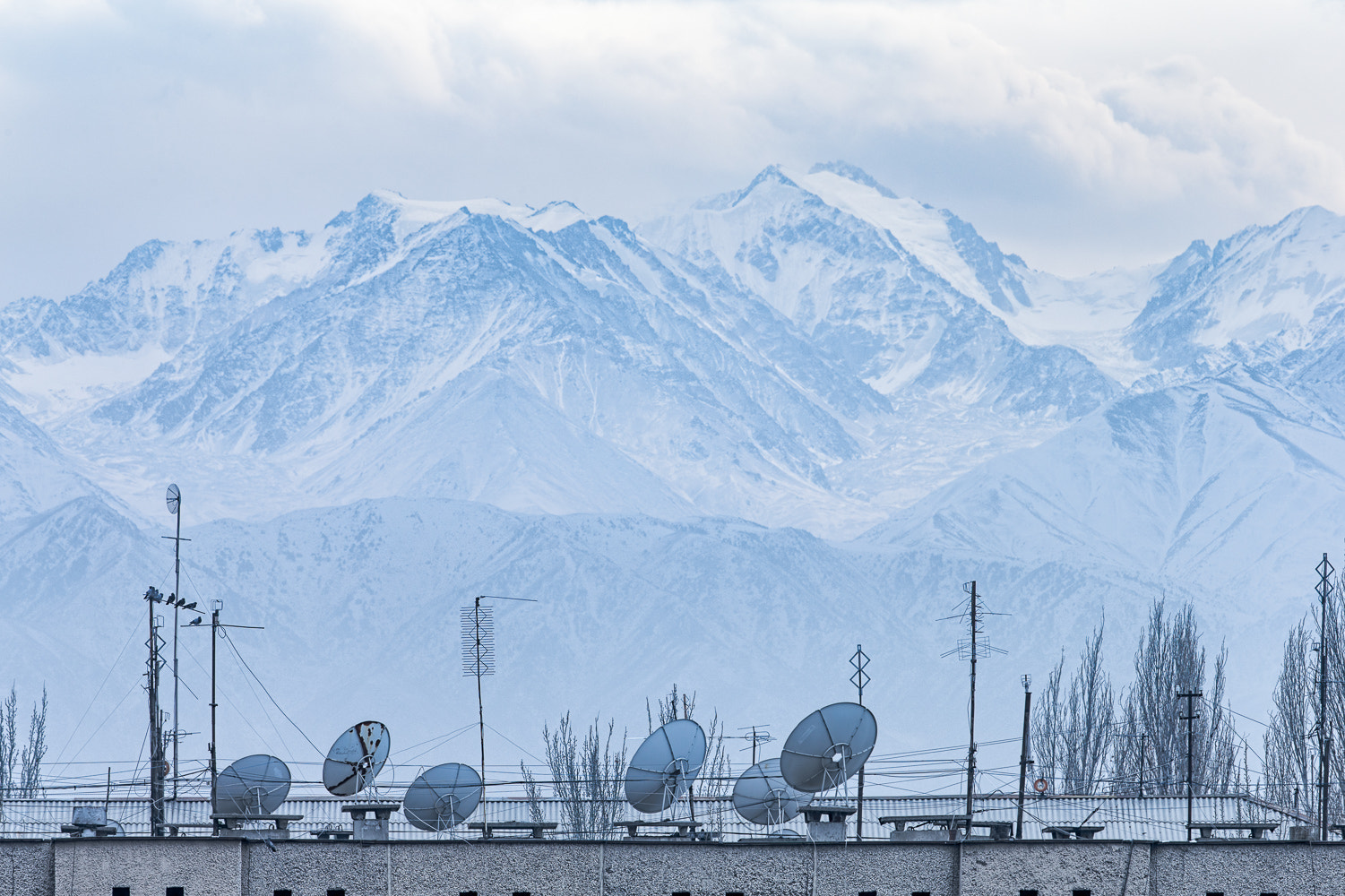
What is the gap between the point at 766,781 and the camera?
36.6 meters

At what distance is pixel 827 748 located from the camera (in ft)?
112

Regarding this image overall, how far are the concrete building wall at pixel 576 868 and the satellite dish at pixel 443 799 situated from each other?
2.44 metres

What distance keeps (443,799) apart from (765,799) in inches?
209

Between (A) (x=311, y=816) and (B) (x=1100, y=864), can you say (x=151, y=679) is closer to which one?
(A) (x=311, y=816)

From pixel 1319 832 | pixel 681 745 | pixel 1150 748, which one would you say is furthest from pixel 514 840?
pixel 1150 748

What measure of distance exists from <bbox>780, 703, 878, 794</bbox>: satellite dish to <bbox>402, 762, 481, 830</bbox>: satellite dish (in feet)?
17.6

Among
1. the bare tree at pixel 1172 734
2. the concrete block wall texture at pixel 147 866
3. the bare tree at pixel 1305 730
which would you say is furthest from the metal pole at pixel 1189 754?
the bare tree at pixel 1172 734

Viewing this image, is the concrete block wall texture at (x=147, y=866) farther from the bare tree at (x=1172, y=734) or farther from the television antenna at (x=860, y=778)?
the bare tree at (x=1172, y=734)

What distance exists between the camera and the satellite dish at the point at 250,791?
120ft

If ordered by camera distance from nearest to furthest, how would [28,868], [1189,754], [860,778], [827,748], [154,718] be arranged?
[28,868] < [827,748] < [860,778] < [154,718] < [1189,754]

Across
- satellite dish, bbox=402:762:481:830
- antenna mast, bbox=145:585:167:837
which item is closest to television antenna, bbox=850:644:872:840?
satellite dish, bbox=402:762:481:830

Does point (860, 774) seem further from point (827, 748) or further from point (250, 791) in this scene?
point (250, 791)

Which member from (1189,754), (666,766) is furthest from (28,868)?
(1189,754)

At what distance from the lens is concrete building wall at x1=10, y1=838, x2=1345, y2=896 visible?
33.1 m
